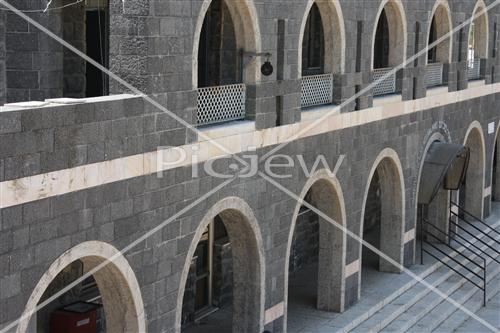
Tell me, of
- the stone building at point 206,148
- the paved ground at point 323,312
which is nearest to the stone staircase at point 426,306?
the paved ground at point 323,312

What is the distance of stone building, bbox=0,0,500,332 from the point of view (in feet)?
35.6

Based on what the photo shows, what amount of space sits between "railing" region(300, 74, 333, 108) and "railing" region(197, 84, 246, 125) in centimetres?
200

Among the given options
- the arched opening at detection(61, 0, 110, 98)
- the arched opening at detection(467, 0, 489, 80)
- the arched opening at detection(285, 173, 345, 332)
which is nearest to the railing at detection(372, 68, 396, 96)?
the arched opening at detection(285, 173, 345, 332)

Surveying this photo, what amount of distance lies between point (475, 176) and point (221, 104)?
12.7 metres

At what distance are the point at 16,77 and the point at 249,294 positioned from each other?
4.65 m

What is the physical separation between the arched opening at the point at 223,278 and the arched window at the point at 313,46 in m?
4.06

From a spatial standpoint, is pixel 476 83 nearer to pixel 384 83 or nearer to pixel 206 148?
pixel 384 83

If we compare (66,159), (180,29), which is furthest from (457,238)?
(66,159)

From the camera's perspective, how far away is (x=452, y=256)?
72.7 feet

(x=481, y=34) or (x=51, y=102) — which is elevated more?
(x=481, y=34)

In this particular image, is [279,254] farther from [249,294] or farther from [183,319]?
[183,319]

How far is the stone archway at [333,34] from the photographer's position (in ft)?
55.1

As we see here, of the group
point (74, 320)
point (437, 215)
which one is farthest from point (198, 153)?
point (437, 215)

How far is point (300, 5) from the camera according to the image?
1577 centimetres
